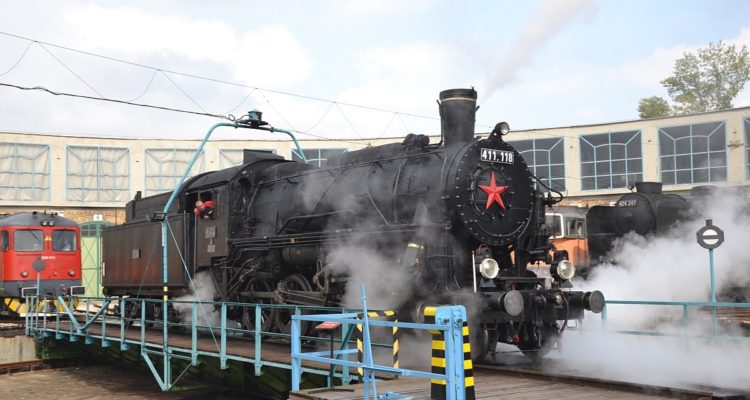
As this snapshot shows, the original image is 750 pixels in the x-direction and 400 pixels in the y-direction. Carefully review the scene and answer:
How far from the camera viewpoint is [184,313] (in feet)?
47.1

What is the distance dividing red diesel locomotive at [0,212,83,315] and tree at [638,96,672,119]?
4267cm

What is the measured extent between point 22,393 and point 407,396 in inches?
430

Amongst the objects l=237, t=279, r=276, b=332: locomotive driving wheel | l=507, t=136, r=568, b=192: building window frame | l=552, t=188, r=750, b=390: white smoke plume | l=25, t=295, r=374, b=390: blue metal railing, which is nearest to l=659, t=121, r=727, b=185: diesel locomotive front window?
l=507, t=136, r=568, b=192: building window frame

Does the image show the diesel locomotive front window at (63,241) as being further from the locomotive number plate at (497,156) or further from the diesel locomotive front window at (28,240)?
the locomotive number plate at (497,156)

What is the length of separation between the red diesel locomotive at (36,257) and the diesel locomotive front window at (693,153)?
2437cm

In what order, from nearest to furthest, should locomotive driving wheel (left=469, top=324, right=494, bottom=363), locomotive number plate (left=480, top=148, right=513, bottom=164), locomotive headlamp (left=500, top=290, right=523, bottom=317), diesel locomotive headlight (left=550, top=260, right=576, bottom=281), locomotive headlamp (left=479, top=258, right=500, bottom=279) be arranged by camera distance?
locomotive headlamp (left=500, top=290, right=523, bottom=317) → locomotive driving wheel (left=469, top=324, right=494, bottom=363) → locomotive headlamp (left=479, top=258, right=500, bottom=279) → locomotive number plate (left=480, top=148, right=513, bottom=164) → diesel locomotive headlight (left=550, top=260, right=576, bottom=281)

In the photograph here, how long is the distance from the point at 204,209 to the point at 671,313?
1080 centimetres

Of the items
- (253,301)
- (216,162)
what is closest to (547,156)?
(216,162)

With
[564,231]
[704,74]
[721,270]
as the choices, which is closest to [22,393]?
[721,270]

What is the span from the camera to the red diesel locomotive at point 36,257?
20203 mm

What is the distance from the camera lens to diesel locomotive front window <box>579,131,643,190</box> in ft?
109

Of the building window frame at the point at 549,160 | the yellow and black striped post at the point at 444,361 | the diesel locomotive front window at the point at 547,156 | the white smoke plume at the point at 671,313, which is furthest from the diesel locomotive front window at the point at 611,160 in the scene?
the yellow and black striped post at the point at 444,361

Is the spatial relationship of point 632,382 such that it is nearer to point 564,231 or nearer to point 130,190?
point 564,231

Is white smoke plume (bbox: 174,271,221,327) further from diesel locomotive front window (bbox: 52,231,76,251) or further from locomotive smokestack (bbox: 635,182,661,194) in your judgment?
locomotive smokestack (bbox: 635,182,661,194)
